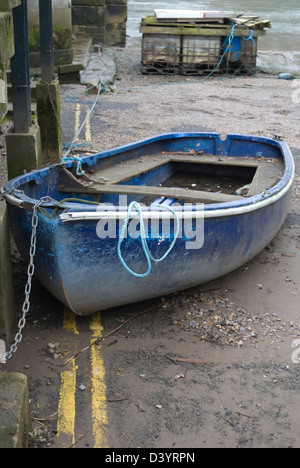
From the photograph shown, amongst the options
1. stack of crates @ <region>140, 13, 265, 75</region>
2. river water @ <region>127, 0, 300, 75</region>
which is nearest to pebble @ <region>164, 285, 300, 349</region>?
stack of crates @ <region>140, 13, 265, 75</region>

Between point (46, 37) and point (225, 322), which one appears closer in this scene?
point (225, 322)

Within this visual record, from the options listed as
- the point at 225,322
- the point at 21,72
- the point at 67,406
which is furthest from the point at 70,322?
the point at 21,72

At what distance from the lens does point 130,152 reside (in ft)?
24.1

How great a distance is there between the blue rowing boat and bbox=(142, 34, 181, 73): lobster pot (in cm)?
1059

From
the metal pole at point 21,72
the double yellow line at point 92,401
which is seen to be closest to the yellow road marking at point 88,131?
the metal pole at point 21,72

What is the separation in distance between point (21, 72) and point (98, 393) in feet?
13.9

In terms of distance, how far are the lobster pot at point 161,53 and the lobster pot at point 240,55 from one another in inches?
57.1

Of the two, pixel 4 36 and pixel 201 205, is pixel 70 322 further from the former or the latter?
pixel 4 36

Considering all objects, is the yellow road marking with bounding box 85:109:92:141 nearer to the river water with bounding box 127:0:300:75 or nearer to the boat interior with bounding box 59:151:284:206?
the boat interior with bounding box 59:151:284:206

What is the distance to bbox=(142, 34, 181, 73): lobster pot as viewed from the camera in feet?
53.7

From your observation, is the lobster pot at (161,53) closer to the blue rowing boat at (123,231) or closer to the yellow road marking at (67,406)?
the blue rowing boat at (123,231)

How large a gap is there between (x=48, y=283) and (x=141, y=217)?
3.30 ft

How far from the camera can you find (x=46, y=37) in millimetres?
8633
